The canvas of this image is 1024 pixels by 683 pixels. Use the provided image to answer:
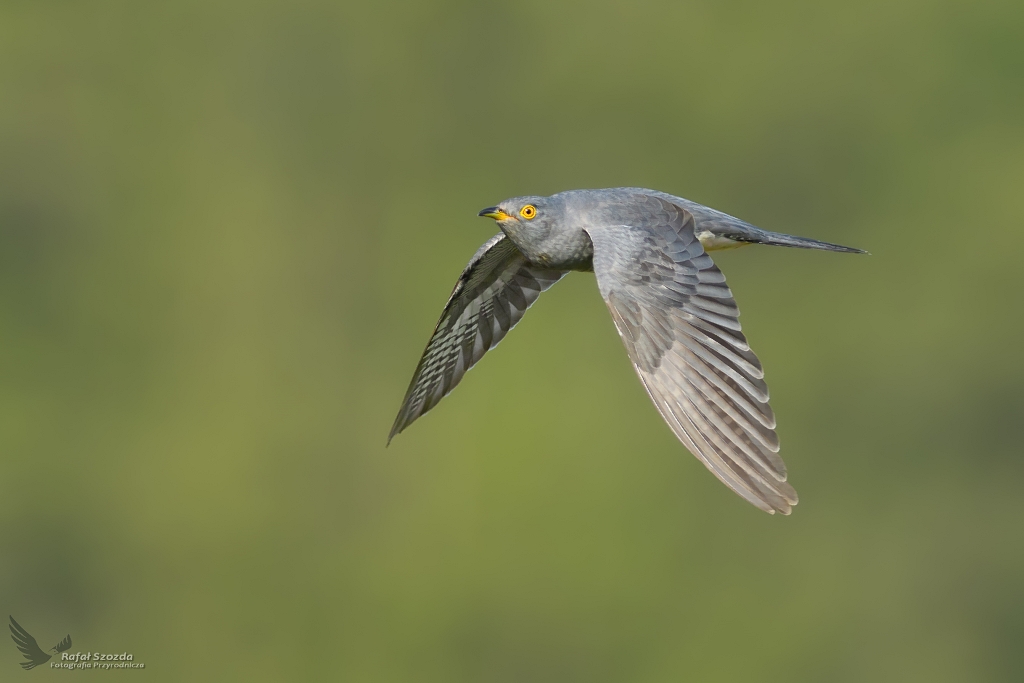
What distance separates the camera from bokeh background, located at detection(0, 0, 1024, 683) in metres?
21.0

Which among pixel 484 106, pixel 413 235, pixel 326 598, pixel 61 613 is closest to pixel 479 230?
pixel 413 235

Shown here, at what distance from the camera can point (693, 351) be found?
6.71 m

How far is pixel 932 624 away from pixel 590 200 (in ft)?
60.3

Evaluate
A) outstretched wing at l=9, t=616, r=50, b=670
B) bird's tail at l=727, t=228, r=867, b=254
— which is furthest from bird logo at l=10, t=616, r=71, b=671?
bird's tail at l=727, t=228, r=867, b=254

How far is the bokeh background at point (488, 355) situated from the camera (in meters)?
21.0

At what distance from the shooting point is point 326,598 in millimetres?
21859

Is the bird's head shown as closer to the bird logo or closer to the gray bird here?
the gray bird

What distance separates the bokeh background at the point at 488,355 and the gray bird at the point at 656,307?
11186 mm

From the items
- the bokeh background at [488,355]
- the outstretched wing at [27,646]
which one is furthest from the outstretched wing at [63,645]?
the bokeh background at [488,355]

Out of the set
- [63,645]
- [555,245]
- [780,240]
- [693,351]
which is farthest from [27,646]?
[693,351]

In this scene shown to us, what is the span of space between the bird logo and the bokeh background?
43 centimetres

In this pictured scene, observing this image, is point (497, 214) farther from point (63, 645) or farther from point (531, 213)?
point (63, 645)

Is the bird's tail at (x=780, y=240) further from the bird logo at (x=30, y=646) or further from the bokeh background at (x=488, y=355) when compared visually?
the bird logo at (x=30, y=646)

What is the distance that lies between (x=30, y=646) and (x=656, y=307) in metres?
18.1
